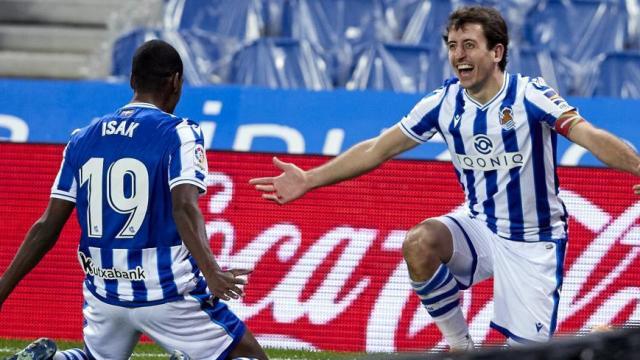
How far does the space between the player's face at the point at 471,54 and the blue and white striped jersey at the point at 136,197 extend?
1.36m

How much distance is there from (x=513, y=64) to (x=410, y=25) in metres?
1.23

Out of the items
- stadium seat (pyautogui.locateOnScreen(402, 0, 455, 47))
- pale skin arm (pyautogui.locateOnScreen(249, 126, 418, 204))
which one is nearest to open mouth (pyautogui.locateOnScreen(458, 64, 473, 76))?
pale skin arm (pyautogui.locateOnScreen(249, 126, 418, 204))

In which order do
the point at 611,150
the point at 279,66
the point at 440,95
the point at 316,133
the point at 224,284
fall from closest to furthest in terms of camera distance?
the point at 224,284 < the point at 611,150 < the point at 440,95 < the point at 316,133 < the point at 279,66

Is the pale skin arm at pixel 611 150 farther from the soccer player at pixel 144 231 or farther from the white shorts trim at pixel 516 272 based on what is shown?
the soccer player at pixel 144 231

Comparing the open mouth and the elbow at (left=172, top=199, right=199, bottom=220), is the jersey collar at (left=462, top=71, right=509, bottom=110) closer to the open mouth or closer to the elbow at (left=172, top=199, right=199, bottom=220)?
the open mouth

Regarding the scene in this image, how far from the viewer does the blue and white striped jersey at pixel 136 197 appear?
494cm

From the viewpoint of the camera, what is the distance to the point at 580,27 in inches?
526

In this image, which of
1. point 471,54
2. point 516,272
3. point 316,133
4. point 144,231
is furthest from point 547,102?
point 316,133

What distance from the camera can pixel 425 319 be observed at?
7.95 m

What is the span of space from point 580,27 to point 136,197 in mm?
9228

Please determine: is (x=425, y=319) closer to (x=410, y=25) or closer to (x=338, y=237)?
(x=338, y=237)

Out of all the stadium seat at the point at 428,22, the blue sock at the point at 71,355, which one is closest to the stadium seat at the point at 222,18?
the stadium seat at the point at 428,22

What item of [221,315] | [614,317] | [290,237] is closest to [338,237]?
[290,237]

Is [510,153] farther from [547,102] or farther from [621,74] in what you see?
[621,74]
